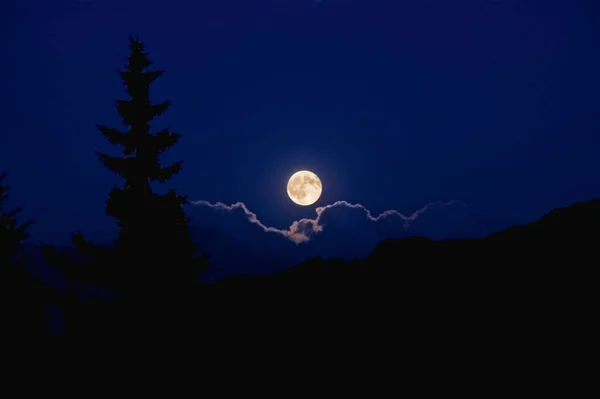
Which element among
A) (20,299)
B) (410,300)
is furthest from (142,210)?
(410,300)

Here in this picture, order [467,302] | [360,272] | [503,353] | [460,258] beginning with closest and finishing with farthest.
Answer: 1. [503,353]
2. [467,302]
3. [460,258]
4. [360,272]

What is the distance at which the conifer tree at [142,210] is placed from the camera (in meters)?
17.7

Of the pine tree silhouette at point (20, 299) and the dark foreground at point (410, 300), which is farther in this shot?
the pine tree silhouette at point (20, 299)

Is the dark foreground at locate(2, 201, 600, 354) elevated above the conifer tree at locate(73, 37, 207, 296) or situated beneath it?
situated beneath

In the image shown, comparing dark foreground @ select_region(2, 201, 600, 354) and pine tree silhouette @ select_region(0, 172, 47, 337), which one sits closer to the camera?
dark foreground @ select_region(2, 201, 600, 354)

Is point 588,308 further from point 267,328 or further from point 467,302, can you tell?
point 267,328

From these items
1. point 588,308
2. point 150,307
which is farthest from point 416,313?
point 150,307

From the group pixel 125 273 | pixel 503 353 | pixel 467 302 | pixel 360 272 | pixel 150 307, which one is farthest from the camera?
pixel 125 273

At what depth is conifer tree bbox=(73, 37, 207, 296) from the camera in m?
17.7

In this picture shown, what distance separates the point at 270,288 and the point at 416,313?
569 cm

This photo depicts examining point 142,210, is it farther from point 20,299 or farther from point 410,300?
point 410,300

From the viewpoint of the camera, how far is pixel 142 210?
18.0m

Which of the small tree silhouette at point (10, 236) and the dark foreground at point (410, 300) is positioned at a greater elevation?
the small tree silhouette at point (10, 236)

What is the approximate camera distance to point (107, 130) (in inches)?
746
